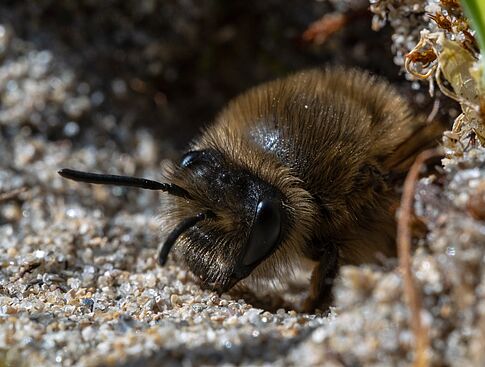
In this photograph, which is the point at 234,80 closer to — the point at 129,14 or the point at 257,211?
the point at 129,14

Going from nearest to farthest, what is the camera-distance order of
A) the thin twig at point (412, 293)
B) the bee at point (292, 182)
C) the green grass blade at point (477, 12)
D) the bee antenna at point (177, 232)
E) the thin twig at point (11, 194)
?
1. the thin twig at point (412, 293)
2. the green grass blade at point (477, 12)
3. the bee antenna at point (177, 232)
4. the bee at point (292, 182)
5. the thin twig at point (11, 194)

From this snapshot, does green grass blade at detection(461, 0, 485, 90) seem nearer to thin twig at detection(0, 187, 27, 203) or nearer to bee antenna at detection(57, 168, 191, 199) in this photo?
bee antenna at detection(57, 168, 191, 199)

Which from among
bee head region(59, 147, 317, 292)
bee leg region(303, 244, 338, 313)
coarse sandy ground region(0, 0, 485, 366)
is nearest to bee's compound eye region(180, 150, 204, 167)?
bee head region(59, 147, 317, 292)

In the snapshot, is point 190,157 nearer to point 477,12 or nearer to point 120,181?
point 120,181

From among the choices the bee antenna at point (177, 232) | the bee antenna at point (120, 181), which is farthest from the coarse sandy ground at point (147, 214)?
the bee antenna at point (120, 181)

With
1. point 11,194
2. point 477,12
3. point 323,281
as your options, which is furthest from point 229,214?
point 11,194

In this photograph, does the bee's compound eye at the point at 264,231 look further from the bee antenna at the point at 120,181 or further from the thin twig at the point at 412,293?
the thin twig at the point at 412,293

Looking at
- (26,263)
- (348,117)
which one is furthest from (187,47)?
(26,263)
